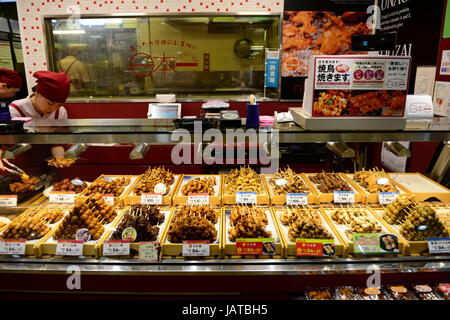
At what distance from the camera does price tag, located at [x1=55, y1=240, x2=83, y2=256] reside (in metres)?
2.51

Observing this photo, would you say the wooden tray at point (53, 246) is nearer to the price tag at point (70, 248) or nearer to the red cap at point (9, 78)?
the price tag at point (70, 248)

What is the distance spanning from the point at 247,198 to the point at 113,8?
17.4ft

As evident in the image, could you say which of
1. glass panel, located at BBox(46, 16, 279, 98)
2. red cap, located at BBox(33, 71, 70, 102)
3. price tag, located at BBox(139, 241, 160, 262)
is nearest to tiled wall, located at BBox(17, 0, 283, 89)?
glass panel, located at BBox(46, 16, 279, 98)

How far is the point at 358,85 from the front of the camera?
2.41m

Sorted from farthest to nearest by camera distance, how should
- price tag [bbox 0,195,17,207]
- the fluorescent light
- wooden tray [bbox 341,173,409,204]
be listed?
1. the fluorescent light
2. wooden tray [bbox 341,173,409,204]
3. price tag [bbox 0,195,17,207]

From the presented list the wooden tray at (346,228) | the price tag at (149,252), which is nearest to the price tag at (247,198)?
the wooden tray at (346,228)

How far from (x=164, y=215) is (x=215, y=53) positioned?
5240 millimetres

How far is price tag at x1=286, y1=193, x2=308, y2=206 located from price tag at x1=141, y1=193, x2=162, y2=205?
1244 mm

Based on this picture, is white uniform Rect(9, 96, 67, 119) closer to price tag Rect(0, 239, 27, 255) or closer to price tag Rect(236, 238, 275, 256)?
price tag Rect(0, 239, 27, 255)

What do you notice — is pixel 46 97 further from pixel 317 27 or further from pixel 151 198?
pixel 317 27

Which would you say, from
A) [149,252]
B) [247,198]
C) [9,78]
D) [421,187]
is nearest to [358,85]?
[247,198]

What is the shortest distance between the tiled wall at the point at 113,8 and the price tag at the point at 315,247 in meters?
5.26

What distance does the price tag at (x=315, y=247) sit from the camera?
8.16 feet
